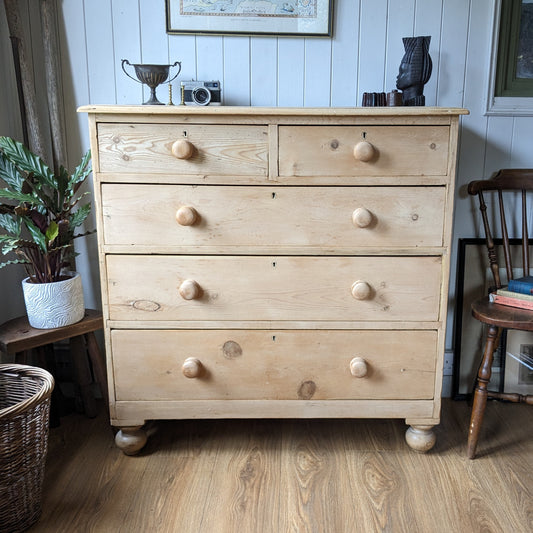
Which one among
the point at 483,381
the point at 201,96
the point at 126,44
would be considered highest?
the point at 126,44

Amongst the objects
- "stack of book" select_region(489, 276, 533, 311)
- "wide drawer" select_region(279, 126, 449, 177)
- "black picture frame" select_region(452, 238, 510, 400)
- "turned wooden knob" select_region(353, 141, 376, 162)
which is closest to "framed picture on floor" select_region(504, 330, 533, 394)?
"black picture frame" select_region(452, 238, 510, 400)

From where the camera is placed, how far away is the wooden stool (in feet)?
5.45

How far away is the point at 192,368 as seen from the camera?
64.5 inches

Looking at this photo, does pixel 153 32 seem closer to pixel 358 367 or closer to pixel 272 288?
pixel 272 288

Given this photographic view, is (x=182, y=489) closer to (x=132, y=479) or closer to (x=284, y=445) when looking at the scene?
(x=132, y=479)

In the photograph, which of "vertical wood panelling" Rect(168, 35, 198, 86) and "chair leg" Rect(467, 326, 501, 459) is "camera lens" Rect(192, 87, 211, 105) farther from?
"chair leg" Rect(467, 326, 501, 459)

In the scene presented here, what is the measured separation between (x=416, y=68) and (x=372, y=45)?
0.92 ft

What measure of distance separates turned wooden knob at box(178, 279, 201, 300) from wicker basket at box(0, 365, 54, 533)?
1.48ft

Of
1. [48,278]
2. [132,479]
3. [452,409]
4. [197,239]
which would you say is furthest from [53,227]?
[452,409]

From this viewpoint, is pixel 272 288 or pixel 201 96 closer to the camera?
pixel 272 288

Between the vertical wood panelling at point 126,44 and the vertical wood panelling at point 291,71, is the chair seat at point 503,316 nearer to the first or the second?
the vertical wood panelling at point 291,71

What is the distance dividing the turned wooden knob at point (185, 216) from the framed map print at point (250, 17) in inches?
31.5

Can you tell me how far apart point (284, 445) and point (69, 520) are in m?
0.73

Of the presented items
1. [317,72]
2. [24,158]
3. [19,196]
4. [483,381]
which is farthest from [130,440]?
[317,72]
